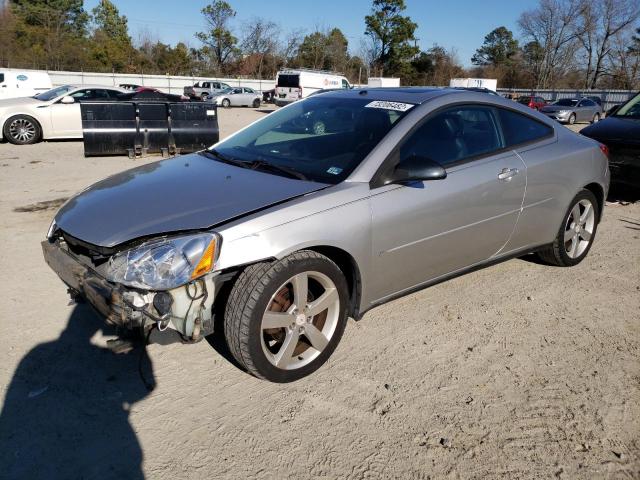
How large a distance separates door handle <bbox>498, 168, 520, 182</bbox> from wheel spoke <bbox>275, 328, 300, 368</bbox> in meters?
1.92

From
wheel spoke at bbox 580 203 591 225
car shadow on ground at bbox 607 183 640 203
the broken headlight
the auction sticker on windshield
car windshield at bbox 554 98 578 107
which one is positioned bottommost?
car shadow on ground at bbox 607 183 640 203

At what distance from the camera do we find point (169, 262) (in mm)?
2514

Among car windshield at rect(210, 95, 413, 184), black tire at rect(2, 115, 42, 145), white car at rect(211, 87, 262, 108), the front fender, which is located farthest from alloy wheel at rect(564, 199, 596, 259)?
white car at rect(211, 87, 262, 108)

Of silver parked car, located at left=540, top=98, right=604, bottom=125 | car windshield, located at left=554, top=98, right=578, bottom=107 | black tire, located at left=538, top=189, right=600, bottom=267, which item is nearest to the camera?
black tire, located at left=538, top=189, right=600, bottom=267

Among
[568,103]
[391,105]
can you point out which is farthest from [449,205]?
[568,103]

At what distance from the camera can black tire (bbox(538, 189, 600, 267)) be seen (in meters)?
4.44

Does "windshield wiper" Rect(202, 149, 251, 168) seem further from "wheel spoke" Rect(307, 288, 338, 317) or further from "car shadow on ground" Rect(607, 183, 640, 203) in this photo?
"car shadow on ground" Rect(607, 183, 640, 203)

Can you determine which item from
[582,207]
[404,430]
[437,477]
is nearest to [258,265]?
[404,430]

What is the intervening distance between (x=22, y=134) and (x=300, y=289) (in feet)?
38.2

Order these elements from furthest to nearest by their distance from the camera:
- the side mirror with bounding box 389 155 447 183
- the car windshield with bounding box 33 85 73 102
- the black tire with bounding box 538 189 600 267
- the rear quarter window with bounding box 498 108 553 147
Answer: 1. the car windshield with bounding box 33 85 73 102
2. the black tire with bounding box 538 189 600 267
3. the rear quarter window with bounding box 498 108 553 147
4. the side mirror with bounding box 389 155 447 183

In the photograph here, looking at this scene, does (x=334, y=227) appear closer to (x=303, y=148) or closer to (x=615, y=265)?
(x=303, y=148)

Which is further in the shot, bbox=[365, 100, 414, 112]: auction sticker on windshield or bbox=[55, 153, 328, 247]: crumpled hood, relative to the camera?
bbox=[365, 100, 414, 112]: auction sticker on windshield

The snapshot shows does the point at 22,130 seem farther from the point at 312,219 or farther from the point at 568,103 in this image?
the point at 568,103

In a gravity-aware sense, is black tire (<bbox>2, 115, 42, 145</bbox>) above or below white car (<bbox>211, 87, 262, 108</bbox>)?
below
